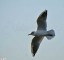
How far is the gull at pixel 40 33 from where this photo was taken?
5912mm

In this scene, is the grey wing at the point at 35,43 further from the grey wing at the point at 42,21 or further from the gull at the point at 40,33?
the grey wing at the point at 42,21

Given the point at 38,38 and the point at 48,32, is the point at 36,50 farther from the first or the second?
the point at 48,32

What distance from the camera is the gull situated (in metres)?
5.91

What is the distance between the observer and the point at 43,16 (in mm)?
6402

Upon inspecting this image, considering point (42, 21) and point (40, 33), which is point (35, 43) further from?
point (42, 21)

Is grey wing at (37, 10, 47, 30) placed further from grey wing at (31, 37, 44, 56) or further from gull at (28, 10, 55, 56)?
grey wing at (31, 37, 44, 56)

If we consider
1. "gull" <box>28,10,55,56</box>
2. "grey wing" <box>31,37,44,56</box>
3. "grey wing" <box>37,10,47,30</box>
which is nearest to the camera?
"gull" <box>28,10,55,56</box>

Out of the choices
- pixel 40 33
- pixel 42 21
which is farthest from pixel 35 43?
pixel 42 21

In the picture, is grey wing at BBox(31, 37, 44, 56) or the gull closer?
the gull

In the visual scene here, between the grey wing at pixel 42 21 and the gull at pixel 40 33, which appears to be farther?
the grey wing at pixel 42 21

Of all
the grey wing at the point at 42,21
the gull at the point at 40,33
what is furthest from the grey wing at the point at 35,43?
the grey wing at the point at 42,21

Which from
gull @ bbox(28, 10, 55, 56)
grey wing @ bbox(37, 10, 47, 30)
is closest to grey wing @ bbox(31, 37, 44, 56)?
gull @ bbox(28, 10, 55, 56)

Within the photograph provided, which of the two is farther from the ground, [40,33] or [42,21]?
[42,21]

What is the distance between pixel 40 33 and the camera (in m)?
6.07
